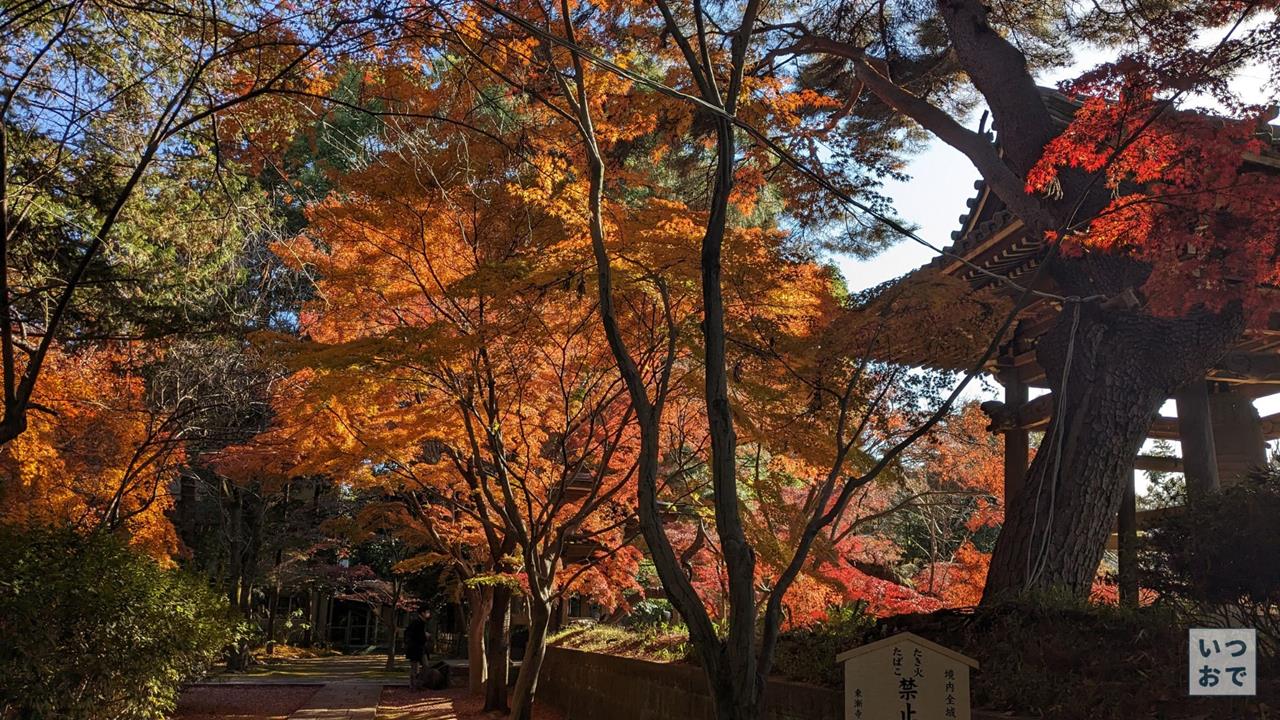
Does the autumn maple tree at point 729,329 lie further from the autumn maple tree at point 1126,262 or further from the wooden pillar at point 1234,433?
the wooden pillar at point 1234,433

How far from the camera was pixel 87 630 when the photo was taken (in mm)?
8391

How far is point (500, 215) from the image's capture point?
11.0m

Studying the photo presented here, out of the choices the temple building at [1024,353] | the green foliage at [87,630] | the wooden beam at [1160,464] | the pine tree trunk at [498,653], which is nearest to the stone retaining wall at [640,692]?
the pine tree trunk at [498,653]

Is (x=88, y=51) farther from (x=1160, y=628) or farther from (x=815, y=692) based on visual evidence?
(x=1160, y=628)

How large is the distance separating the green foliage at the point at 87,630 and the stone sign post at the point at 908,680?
21.7ft

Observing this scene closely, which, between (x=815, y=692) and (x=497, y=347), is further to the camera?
(x=497, y=347)

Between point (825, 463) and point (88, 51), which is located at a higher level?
point (88, 51)

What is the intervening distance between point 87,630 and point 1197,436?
11408 mm

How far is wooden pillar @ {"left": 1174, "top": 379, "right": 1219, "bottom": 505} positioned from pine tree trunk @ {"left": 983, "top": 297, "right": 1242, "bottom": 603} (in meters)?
2.01

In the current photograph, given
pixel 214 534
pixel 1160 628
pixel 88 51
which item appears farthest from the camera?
pixel 214 534

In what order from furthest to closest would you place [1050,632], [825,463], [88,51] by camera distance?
[825,463] → [88,51] → [1050,632]

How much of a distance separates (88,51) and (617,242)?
4.73 m

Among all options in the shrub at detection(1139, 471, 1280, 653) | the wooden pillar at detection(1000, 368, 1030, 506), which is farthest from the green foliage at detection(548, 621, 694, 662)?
the shrub at detection(1139, 471, 1280, 653)

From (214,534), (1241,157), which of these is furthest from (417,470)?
(214,534)
